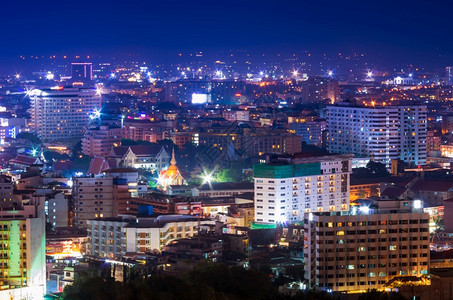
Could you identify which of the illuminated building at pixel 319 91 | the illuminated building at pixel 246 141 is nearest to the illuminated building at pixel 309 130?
the illuminated building at pixel 246 141

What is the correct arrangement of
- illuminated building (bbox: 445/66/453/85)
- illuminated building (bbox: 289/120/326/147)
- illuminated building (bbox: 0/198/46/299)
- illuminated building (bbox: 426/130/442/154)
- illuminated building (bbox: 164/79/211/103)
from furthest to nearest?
illuminated building (bbox: 445/66/453/85) → illuminated building (bbox: 164/79/211/103) → illuminated building (bbox: 289/120/326/147) → illuminated building (bbox: 426/130/442/154) → illuminated building (bbox: 0/198/46/299)

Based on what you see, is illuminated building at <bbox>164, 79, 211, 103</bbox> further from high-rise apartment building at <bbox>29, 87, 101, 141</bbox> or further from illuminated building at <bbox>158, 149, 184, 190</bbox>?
illuminated building at <bbox>158, 149, 184, 190</bbox>

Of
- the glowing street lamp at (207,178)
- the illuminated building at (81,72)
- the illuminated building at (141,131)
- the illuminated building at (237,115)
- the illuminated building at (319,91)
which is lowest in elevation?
the glowing street lamp at (207,178)

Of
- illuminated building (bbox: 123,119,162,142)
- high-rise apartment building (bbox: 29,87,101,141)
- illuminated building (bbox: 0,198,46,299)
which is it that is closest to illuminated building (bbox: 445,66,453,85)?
high-rise apartment building (bbox: 29,87,101,141)

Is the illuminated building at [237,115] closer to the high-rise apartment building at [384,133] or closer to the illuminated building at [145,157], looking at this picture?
the high-rise apartment building at [384,133]

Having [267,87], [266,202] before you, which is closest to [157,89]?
[267,87]

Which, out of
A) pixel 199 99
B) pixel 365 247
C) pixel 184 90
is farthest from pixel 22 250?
pixel 184 90
